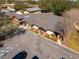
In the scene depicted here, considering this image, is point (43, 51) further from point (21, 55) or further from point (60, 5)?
point (60, 5)

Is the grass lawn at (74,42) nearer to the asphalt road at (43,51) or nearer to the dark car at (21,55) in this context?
the asphalt road at (43,51)

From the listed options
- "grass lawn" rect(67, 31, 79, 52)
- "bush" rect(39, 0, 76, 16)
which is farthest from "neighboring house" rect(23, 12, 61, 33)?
"bush" rect(39, 0, 76, 16)

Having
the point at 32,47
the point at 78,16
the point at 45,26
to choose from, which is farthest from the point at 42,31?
the point at 32,47

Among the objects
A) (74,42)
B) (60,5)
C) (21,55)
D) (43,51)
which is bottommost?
(74,42)

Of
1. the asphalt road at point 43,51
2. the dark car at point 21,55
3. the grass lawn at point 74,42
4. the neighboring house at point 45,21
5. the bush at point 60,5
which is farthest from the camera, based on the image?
the bush at point 60,5

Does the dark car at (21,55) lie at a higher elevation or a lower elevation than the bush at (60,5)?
lower

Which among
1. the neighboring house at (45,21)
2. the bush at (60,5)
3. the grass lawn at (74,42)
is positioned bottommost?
the grass lawn at (74,42)

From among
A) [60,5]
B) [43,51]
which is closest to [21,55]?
[43,51]

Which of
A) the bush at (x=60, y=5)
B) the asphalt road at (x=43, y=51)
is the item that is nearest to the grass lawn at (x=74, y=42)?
the asphalt road at (x=43, y=51)

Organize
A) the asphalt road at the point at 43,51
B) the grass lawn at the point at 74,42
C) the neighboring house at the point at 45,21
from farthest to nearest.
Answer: the neighboring house at the point at 45,21, the grass lawn at the point at 74,42, the asphalt road at the point at 43,51

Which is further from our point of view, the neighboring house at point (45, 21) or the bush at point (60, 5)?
the bush at point (60, 5)
